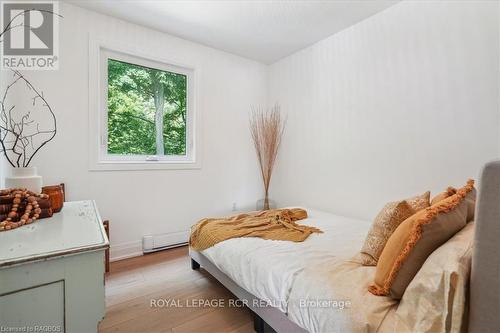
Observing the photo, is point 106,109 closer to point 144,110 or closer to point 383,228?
point 144,110

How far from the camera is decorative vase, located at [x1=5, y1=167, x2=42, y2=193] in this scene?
47.6 inches

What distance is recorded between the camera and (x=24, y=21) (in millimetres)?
2012

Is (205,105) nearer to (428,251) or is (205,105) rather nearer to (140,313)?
(140,313)

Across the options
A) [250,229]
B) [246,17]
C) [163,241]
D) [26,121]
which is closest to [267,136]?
[246,17]

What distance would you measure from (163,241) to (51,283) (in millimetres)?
2067

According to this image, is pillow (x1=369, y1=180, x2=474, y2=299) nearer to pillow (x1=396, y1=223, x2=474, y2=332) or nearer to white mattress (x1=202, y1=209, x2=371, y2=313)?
pillow (x1=396, y1=223, x2=474, y2=332)

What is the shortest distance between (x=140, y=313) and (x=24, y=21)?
2507 millimetres

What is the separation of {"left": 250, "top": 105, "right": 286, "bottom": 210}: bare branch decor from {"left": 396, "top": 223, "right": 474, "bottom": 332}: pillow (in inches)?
96.1

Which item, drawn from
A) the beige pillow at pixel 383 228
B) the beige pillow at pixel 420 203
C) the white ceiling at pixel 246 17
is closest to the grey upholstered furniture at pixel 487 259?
the beige pillow at pixel 383 228

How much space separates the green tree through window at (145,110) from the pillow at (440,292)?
8.56 ft

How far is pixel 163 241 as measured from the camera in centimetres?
268

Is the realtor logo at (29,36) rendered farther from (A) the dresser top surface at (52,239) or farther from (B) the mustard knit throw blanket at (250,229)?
(B) the mustard knit throw blanket at (250,229)

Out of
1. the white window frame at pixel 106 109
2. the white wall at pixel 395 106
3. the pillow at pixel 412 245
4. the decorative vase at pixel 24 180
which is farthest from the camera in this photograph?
the white window frame at pixel 106 109

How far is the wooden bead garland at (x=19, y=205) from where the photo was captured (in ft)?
3.21
